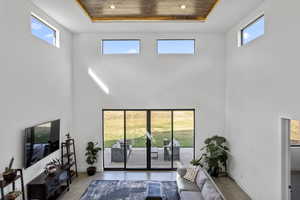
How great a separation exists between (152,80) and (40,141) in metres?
3.94

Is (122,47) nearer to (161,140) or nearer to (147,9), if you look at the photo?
(147,9)

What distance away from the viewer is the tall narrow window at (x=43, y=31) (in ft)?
16.4

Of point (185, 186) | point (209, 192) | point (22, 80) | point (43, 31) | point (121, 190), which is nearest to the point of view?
point (209, 192)

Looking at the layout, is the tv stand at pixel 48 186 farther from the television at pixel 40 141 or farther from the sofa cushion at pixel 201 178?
the sofa cushion at pixel 201 178

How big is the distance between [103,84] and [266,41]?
5.08 metres

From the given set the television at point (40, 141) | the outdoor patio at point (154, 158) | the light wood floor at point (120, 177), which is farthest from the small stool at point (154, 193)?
the television at point (40, 141)

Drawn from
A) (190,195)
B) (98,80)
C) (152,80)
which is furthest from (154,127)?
(190,195)

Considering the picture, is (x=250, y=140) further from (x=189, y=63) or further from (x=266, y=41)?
(x=189, y=63)

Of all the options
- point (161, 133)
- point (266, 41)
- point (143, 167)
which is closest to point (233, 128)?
point (161, 133)

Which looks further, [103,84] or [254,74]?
[103,84]

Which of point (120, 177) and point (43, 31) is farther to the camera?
point (120, 177)

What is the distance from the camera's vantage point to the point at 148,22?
19.9 feet

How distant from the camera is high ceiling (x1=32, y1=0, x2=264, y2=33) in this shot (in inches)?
193

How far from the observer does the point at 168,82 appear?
714cm
